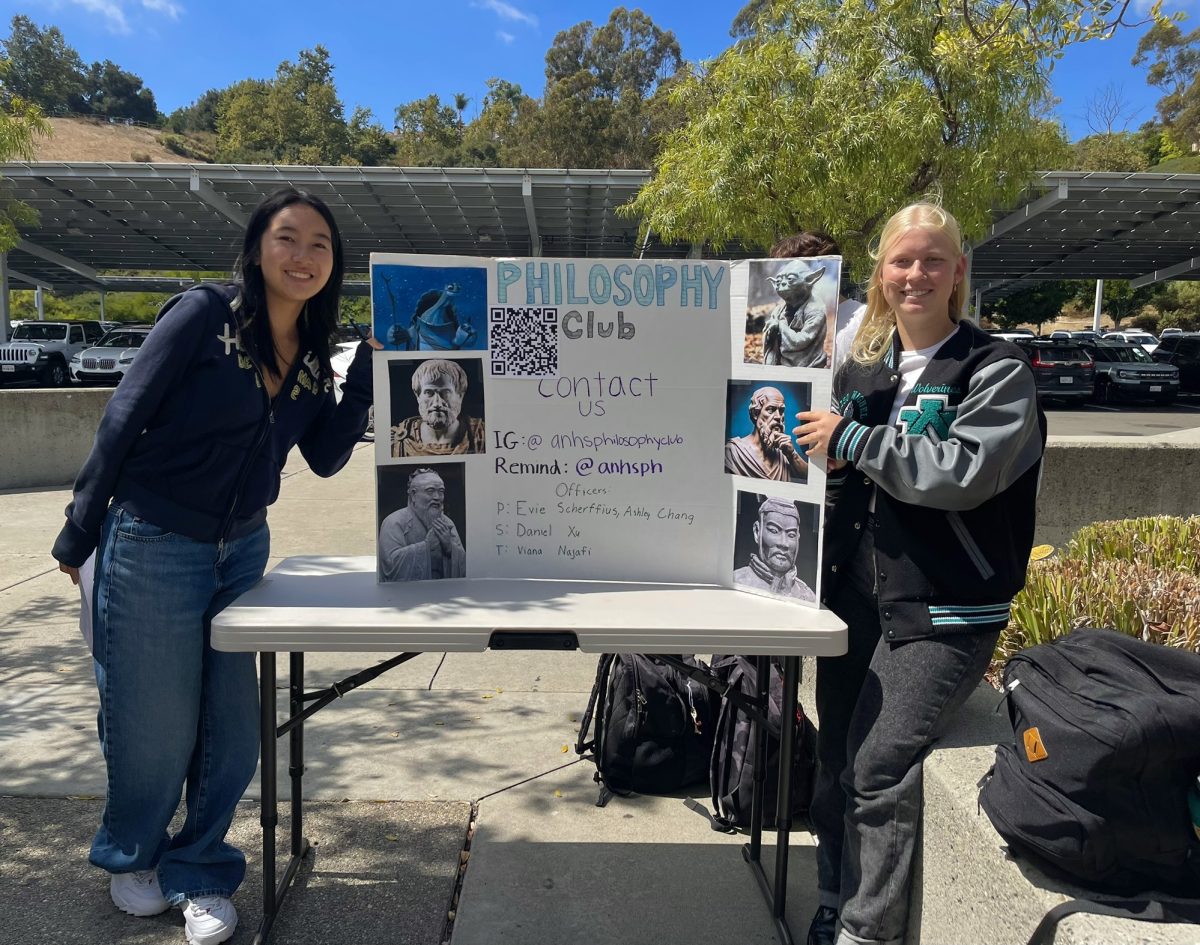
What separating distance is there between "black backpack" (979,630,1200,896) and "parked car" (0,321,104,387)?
2678cm

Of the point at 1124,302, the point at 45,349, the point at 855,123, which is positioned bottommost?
the point at 45,349

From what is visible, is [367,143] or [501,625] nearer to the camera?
[501,625]

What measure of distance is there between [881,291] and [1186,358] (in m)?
27.1

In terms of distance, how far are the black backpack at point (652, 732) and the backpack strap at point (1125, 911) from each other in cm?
174

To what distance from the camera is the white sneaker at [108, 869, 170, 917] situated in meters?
2.59

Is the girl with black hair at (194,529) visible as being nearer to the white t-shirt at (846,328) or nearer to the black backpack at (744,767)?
the white t-shirt at (846,328)

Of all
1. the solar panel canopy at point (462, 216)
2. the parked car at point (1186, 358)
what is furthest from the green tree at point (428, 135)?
the parked car at point (1186, 358)

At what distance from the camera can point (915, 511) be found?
2.08 metres

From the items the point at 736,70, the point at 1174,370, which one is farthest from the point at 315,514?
the point at 1174,370

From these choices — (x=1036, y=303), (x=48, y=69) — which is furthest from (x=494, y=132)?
Result: (x=48, y=69)

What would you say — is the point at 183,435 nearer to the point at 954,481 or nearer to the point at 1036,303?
the point at 954,481

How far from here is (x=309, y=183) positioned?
2319cm

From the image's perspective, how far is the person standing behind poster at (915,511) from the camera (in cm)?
195

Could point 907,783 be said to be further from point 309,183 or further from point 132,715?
point 309,183
